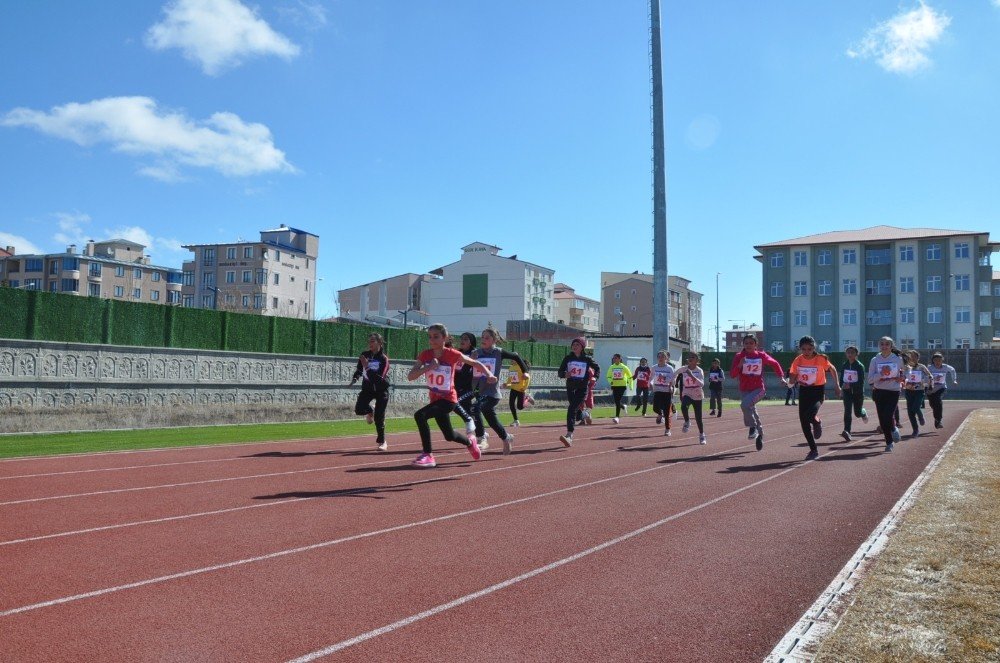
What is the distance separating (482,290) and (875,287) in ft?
139

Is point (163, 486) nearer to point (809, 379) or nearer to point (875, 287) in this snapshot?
point (809, 379)

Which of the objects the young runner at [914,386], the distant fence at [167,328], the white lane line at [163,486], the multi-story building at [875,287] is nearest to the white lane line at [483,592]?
the white lane line at [163,486]

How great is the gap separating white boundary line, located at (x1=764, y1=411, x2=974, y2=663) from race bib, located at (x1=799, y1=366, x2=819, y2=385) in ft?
21.5

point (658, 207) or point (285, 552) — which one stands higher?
point (658, 207)

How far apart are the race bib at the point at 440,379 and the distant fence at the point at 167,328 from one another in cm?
1369

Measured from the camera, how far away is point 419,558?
6.23 meters

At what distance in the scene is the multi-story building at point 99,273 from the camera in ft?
308

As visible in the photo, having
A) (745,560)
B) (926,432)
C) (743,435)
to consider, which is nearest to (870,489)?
(745,560)

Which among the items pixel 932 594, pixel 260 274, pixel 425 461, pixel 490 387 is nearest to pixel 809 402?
pixel 490 387

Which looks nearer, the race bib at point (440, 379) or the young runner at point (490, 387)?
the race bib at point (440, 379)

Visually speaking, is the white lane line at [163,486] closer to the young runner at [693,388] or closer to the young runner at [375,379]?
the young runner at [375,379]

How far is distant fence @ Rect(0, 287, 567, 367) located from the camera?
19.9 meters

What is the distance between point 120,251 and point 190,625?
10804cm

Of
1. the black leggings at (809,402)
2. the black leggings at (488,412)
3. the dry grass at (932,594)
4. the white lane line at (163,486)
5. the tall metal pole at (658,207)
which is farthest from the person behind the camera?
the tall metal pole at (658,207)
